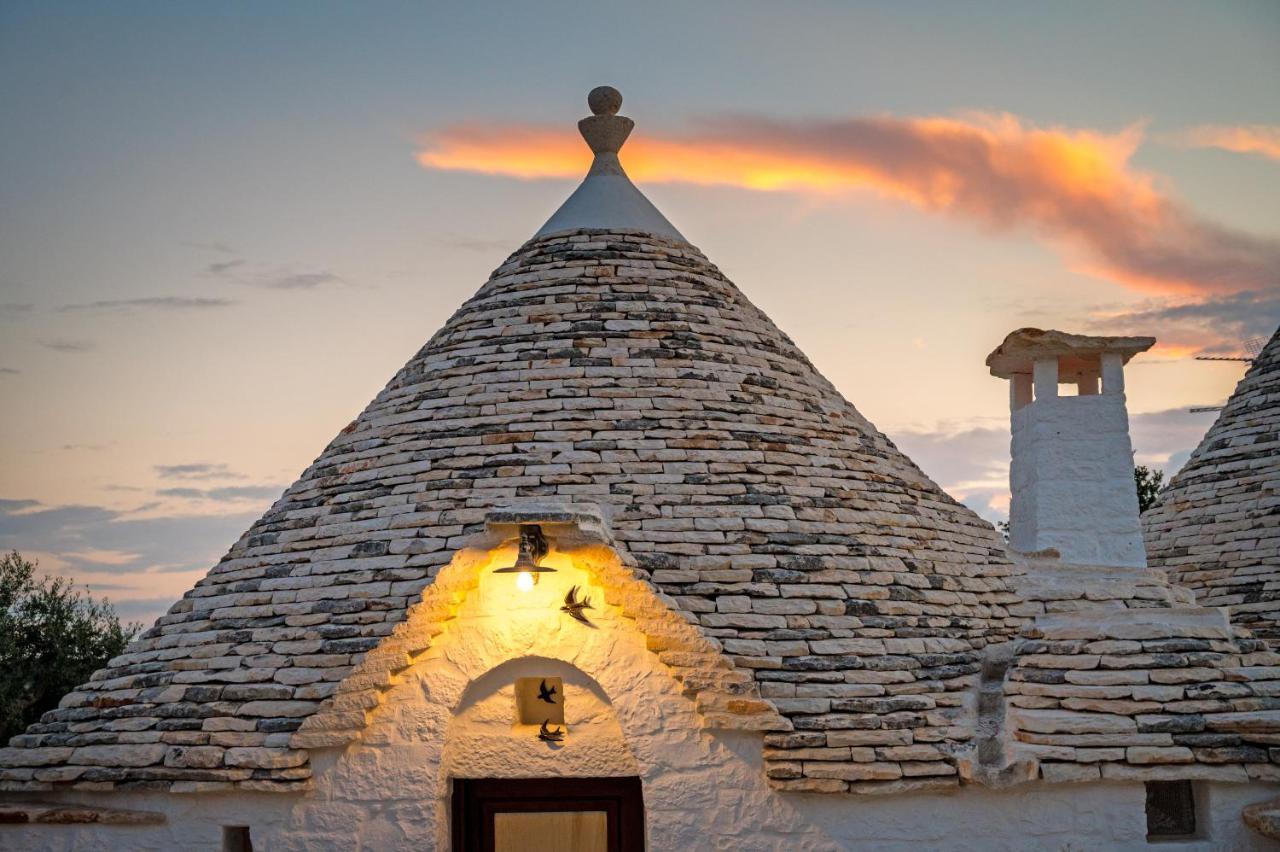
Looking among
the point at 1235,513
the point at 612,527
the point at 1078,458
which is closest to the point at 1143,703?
the point at 612,527

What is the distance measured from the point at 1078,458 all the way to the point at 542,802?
241 inches

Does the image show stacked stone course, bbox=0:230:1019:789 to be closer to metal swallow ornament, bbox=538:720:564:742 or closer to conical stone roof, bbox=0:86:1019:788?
conical stone roof, bbox=0:86:1019:788

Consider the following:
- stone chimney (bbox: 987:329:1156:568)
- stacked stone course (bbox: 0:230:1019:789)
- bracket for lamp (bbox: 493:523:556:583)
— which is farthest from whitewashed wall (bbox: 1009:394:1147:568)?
bracket for lamp (bbox: 493:523:556:583)

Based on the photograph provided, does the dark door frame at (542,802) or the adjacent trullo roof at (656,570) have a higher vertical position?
the adjacent trullo roof at (656,570)

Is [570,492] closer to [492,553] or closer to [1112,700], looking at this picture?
[492,553]

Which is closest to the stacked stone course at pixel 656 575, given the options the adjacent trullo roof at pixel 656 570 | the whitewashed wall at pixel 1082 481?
Answer: the adjacent trullo roof at pixel 656 570

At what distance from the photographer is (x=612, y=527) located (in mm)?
11109

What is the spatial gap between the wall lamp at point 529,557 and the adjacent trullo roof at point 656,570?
0.66 feet

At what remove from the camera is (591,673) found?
1015 centimetres

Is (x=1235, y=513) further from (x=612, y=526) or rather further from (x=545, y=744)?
(x=545, y=744)

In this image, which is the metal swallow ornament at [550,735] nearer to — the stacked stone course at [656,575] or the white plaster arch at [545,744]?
the white plaster arch at [545,744]

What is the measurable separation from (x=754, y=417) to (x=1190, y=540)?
643 centimetres

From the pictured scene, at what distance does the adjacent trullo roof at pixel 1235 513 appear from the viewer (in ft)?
50.5

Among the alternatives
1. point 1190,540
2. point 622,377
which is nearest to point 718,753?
point 622,377
